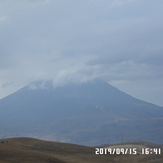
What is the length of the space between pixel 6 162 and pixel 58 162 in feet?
22.6

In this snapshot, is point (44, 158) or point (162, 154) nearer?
point (44, 158)

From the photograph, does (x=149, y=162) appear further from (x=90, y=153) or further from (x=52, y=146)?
(x=52, y=146)

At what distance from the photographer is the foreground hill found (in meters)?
46.7

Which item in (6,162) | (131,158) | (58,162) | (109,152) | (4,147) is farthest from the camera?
(109,152)

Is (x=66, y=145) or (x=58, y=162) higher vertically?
(x=66, y=145)

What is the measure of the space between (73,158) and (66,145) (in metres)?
10.7

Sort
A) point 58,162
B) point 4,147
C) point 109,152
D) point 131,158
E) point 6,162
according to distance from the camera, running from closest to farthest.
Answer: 1. point 6,162
2. point 58,162
3. point 4,147
4. point 131,158
5. point 109,152

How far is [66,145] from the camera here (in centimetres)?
6531

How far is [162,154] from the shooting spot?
58812 mm

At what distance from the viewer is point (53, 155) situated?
5491 centimetres

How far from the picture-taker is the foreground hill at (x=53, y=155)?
4672 cm

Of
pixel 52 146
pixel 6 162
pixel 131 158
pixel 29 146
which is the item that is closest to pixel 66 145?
pixel 52 146

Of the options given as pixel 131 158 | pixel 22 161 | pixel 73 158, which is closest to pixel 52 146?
pixel 73 158

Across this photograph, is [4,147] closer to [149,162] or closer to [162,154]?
[149,162]
